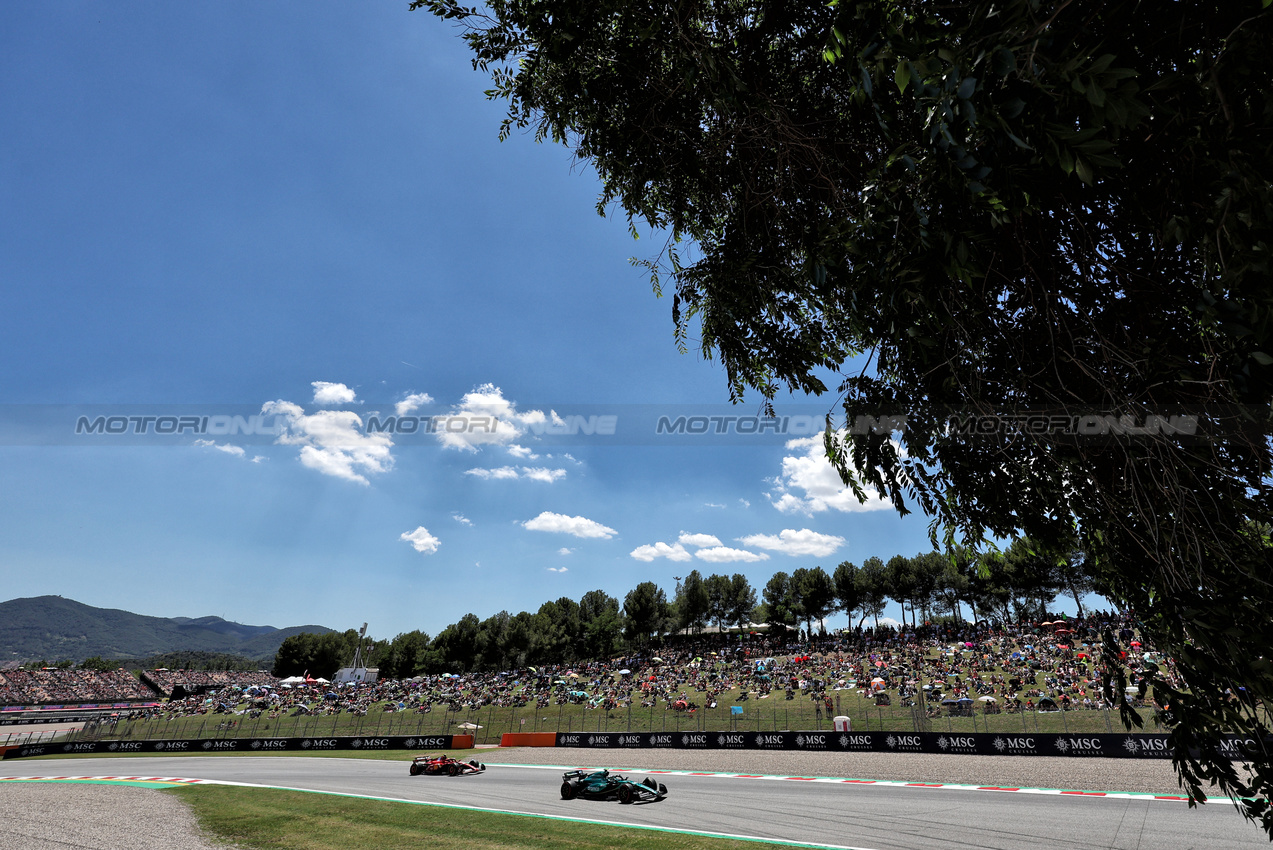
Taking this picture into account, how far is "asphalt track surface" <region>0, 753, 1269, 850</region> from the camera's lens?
11617mm

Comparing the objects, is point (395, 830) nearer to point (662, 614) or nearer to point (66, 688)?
point (662, 614)

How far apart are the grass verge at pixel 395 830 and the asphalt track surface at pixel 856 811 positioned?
1.08m

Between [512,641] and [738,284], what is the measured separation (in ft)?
305

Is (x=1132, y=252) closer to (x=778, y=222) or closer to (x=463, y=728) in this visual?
(x=778, y=222)

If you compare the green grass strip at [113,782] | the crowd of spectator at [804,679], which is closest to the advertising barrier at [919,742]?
the crowd of spectator at [804,679]

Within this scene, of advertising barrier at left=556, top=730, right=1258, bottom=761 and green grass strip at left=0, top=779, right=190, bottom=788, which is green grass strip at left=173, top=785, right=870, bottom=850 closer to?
green grass strip at left=0, top=779, right=190, bottom=788

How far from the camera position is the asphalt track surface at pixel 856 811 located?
11.6 m

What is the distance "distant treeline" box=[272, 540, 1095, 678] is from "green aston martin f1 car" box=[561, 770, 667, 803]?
66918 mm

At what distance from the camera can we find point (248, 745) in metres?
39.0

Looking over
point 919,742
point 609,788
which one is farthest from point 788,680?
point 609,788

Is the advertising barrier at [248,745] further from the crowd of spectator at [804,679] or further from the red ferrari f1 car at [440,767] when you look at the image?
the crowd of spectator at [804,679]

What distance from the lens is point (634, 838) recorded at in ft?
42.0

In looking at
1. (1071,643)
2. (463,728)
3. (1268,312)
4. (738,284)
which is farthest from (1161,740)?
(463,728)

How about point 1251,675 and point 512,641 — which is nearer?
point 1251,675
